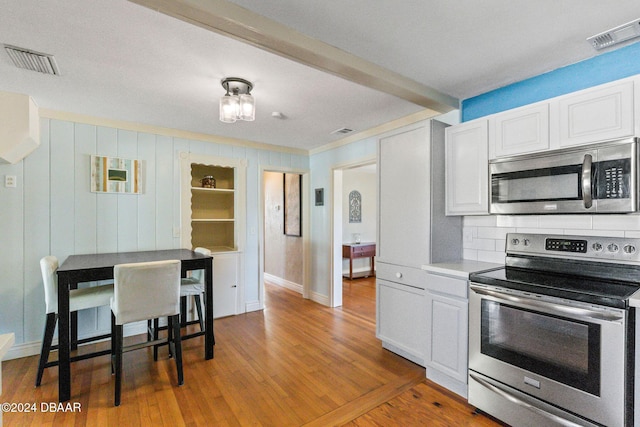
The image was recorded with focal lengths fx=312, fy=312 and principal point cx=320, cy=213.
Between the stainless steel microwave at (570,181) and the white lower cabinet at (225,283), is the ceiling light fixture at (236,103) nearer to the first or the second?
the stainless steel microwave at (570,181)

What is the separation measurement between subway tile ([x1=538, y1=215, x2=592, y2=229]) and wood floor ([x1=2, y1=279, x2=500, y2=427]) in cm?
145

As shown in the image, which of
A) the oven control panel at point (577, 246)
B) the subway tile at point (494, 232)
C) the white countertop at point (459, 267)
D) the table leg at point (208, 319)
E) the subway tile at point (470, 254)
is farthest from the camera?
the table leg at point (208, 319)

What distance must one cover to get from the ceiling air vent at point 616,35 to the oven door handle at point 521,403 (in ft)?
7.38

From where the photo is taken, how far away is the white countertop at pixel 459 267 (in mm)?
2283

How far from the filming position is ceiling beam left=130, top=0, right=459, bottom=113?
1487 mm

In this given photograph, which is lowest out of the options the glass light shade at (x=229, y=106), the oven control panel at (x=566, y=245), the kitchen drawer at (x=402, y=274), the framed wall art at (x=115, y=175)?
the kitchen drawer at (x=402, y=274)

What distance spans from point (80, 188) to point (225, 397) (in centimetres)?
258

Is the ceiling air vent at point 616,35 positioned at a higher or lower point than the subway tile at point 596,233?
higher

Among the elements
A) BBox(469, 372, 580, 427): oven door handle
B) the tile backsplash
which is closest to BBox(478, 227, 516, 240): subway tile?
the tile backsplash

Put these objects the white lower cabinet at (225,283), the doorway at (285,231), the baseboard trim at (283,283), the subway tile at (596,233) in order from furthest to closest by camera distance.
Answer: the baseboard trim at (283,283)
the doorway at (285,231)
the white lower cabinet at (225,283)
the subway tile at (596,233)

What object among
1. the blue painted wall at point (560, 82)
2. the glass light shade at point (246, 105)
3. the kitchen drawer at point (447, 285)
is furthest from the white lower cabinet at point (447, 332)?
the glass light shade at point (246, 105)

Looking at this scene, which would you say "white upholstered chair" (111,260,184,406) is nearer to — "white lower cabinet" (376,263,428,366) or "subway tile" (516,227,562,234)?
"white lower cabinet" (376,263,428,366)

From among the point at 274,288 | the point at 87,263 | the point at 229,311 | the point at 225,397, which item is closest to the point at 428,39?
the point at 225,397

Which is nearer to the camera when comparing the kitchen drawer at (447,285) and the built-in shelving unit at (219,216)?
→ the kitchen drawer at (447,285)
